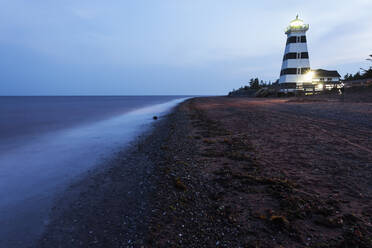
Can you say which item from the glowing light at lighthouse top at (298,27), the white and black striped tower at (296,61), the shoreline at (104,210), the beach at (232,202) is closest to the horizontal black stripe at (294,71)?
the white and black striped tower at (296,61)

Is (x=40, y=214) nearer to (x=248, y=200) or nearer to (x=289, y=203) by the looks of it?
Answer: (x=248, y=200)

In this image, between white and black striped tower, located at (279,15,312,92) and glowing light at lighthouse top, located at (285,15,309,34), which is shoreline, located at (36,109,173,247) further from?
glowing light at lighthouse top, located at (285,15,309,34)

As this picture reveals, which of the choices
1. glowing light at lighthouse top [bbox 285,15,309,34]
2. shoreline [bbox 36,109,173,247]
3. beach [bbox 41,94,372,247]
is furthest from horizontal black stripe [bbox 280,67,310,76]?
shoreline [bbox 36,109,173,247]

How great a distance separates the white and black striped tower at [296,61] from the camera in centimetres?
3772

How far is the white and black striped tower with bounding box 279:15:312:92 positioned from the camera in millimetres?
37719

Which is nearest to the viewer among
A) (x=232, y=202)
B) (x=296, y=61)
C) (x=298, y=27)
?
(x=232, y=202)

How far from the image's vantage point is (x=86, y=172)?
5016 millimetres

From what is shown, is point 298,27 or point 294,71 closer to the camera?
point 294,71

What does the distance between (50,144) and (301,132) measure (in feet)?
36.6

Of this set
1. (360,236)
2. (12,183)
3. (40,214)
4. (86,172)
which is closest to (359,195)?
(360,236)

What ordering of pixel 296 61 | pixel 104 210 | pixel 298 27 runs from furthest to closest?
1. pixel 298 27
2. pixel 296 61
3. pixel 104 210

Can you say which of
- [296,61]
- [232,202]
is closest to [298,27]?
[296,61]

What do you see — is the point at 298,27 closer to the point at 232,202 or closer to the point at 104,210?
the point at 232,202

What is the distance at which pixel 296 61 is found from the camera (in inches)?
1492
